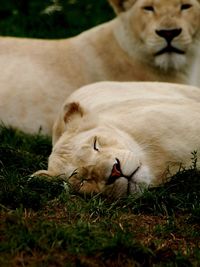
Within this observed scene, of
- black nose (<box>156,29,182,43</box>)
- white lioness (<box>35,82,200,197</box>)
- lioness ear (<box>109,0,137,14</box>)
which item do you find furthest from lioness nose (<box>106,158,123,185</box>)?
lioness ear (<box>109,0,137,14</box>)

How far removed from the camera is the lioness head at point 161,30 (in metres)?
7.95

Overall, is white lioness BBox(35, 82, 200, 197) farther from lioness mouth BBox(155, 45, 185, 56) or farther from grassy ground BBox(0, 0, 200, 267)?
lioness mouth BBox(155, 45, 185, 56)

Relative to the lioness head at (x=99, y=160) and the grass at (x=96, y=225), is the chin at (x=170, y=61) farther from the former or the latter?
the grass at (x=96, y=225)

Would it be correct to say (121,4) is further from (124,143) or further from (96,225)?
(96,225)

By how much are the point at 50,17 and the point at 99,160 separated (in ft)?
19.7

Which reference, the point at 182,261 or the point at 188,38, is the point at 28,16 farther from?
the point at 182,261

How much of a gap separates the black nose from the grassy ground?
188cm

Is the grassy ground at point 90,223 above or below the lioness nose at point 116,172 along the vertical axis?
below

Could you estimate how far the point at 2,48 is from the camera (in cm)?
861

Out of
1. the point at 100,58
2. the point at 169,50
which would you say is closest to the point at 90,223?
the point at 169,50

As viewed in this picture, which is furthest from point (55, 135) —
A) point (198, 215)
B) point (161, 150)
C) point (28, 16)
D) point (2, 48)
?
point (28, 16)

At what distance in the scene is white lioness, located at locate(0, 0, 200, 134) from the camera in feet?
26.2

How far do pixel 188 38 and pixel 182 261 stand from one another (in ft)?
12.6

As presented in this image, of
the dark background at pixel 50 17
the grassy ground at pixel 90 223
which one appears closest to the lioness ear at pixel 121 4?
the dark background at pixel 50 17
